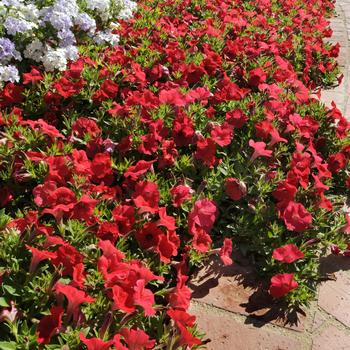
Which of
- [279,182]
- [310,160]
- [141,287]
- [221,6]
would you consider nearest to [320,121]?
[310,160]

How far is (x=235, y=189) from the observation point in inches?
108

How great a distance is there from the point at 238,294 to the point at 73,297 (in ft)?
3.23

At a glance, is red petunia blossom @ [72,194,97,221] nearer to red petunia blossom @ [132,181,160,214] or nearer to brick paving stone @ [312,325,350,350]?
red petunia blossom @ [132,181,160,214]

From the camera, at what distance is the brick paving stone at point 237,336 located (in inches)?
87.2

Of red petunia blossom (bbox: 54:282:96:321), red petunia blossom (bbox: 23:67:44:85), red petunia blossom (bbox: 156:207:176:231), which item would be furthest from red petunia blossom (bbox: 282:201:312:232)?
red petunia blossom (bbox: 23:67:44:85)

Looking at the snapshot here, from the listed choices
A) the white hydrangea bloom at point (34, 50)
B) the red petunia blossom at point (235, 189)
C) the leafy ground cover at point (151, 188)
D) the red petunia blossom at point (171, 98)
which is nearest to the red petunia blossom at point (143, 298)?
the leafy ground cover at point (151, 188)

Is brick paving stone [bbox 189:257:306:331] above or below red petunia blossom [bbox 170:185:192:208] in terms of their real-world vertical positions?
below

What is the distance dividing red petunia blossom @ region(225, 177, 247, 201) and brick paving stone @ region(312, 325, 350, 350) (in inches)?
32.4

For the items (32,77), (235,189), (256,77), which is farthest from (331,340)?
(32,77)

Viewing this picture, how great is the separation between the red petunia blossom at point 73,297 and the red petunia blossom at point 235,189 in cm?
118

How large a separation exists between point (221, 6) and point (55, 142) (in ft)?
11.5

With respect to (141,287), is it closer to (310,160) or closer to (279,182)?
(279,182)

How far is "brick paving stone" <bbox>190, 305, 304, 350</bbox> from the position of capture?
7.27 feet

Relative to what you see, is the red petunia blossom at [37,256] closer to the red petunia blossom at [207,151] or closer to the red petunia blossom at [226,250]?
the red petunia blossom at [226,250]
